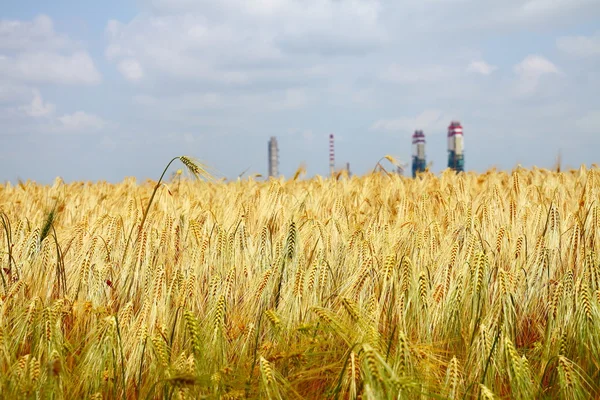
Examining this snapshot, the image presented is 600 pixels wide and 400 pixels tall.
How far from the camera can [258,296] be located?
2143 mm

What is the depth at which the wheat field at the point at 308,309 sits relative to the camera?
151 centimetres

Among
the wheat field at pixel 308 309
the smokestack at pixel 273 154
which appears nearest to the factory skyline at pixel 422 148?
the smokestack at pixel 273 154

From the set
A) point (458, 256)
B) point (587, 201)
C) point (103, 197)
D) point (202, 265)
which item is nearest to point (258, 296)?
point (202, 265)

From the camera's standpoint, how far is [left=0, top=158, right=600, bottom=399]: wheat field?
151cm

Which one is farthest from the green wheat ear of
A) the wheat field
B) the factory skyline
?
the factory skyline

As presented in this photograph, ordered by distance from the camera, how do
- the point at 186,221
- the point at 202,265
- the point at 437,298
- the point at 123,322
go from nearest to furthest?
the point at 123,322 < the point at 437,298 < the point at 202,265 < the point at 186,221

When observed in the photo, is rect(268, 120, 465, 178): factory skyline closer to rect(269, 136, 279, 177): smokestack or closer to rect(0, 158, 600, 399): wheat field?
rect(269, 136, 279, 177): smokestack

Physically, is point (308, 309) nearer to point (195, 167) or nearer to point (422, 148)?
point (195, 167)

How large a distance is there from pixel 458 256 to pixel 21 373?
1532mm

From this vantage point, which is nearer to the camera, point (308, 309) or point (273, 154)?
point (308, 309)

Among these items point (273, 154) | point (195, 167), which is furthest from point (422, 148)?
point (195, 167)

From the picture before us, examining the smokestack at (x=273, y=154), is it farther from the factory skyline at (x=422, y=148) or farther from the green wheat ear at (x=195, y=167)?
the green wheat ear at (x=195, y=167)

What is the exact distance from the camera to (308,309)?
2002 mm

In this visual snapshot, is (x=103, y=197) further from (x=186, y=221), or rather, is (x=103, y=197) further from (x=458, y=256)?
(x=458, y=256)
